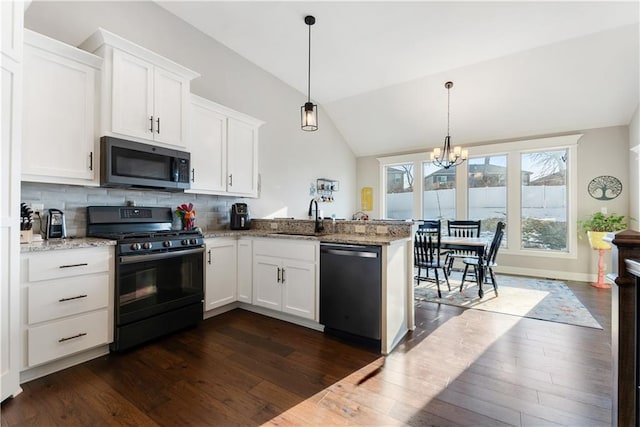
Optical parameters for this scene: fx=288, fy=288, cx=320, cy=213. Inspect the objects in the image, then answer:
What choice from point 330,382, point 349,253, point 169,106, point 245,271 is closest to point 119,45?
point 169,106

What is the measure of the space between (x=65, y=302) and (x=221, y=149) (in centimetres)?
202

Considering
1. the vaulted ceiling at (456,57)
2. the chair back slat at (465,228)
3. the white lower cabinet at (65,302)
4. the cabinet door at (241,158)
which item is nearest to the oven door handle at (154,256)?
the white lower cabinet at (65,302)

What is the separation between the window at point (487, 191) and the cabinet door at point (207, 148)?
4.80 meters

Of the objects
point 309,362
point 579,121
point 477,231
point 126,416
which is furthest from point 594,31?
point 126,416

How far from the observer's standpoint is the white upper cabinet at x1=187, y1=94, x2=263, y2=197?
122 inches

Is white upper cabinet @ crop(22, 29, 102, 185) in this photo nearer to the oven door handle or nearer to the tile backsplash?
the tile backsplash

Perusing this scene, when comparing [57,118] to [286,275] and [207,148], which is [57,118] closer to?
[207,148]

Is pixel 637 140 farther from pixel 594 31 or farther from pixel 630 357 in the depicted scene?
pixel 630 357

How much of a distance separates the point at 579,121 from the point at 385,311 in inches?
197

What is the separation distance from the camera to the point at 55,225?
2.28 m

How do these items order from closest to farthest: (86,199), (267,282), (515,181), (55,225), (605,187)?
(55,225) < (86,199) < (267,282) < (605,187) < (515,181)

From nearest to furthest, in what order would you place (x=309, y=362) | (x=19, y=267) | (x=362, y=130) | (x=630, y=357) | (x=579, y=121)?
(x=630, y=357), (x=19, y=267), (x=309, y=362), (x=579, y=121), (x=362, y=130)

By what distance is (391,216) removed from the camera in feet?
22.5

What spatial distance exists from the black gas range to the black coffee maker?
2.76 ft
